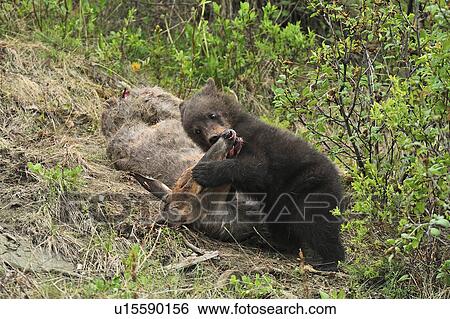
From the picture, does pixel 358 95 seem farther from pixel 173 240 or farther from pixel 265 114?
pixel 265 114

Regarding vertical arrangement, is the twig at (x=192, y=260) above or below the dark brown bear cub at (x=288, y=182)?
below

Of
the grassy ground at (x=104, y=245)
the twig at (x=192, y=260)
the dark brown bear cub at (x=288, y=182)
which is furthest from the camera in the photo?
the dark brown bear cub at (x=288, y=182)

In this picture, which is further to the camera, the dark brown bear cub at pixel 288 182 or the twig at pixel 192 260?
the dark brown bear cub at pixel 288 182

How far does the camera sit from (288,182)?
6113 mm

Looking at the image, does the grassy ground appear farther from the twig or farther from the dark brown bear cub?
the dark brown bear cub

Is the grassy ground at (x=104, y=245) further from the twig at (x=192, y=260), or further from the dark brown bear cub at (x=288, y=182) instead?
the dark brown bear cub at (x=288, y=182)

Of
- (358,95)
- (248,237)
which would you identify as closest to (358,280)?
(248,237)

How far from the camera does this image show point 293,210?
6.08 metres

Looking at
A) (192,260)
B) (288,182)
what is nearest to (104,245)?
(192,260)

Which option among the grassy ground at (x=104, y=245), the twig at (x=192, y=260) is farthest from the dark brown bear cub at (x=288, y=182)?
the twig at (x=192, y=260)

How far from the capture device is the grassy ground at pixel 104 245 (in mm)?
5152

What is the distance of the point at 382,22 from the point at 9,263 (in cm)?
307

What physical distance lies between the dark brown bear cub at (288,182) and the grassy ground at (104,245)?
7.7 inches

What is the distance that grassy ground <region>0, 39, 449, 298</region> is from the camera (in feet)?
16.9
